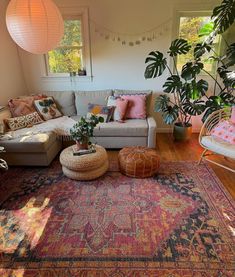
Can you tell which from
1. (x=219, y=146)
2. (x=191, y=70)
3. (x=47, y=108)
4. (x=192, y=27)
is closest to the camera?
(x=219, y=146)

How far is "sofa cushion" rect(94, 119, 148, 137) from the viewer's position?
3.16 meters

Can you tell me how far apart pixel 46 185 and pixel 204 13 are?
351cm

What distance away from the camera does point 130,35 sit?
3633mm

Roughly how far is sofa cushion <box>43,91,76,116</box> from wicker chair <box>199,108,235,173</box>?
2.13 m

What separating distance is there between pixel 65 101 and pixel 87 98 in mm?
385

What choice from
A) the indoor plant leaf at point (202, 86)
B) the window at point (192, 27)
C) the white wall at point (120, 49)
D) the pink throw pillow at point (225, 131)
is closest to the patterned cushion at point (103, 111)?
the white wall at point (120, 49)

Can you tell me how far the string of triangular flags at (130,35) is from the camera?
3.59 metres

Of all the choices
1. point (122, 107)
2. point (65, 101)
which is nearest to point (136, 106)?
point (122, 107)

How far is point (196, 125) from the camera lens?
4.04m

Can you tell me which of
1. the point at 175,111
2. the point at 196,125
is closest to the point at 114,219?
the point at 175,111

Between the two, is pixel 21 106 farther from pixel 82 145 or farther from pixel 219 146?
pixel 219 146

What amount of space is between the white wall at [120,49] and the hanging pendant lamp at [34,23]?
1.24 meters

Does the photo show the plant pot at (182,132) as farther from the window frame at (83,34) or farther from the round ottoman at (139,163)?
the window frame at (83,34)

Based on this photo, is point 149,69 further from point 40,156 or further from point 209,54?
point 40,156
